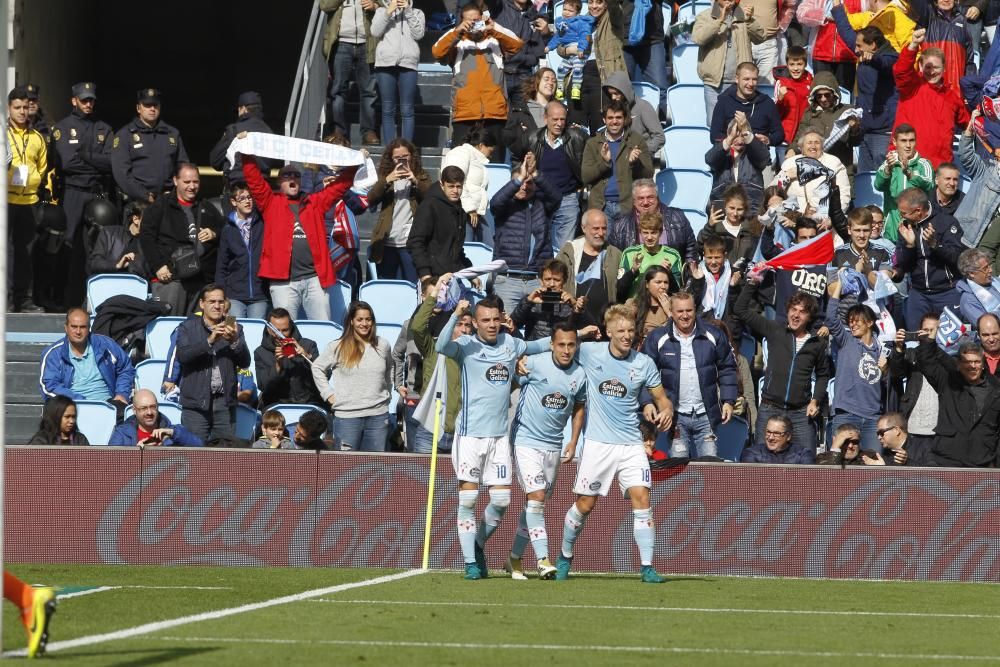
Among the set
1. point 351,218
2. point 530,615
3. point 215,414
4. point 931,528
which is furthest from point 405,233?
point 530,615

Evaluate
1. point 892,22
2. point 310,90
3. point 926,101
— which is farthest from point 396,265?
point 892,22

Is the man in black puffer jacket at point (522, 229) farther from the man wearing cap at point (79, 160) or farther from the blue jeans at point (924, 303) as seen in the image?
the man wearing cap at point (79, 160)

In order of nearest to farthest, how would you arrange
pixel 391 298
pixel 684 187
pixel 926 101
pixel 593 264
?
pixel 593 264
pixel 391 298
pixel 926 101
pixel 684 187

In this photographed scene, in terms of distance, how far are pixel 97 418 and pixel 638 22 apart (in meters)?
7.85

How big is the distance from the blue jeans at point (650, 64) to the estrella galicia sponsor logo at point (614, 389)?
25.6 feet

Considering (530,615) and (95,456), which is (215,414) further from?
(530,615)

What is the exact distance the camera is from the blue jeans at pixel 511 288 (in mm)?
16250

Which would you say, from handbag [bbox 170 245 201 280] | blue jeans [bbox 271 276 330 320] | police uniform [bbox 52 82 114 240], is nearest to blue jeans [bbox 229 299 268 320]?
blue jeans [bbox 271 276 330 320]

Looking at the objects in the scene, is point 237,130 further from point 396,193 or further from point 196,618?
point 196,618

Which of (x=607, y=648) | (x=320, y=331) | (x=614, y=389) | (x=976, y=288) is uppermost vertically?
(x=976, y=288)

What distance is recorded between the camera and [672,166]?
1906cm

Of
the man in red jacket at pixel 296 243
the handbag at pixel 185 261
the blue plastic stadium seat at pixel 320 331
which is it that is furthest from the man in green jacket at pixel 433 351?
the handbag at pixel 185 261

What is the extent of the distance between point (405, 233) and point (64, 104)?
29.2 feet

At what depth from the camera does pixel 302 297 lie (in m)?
16.8
